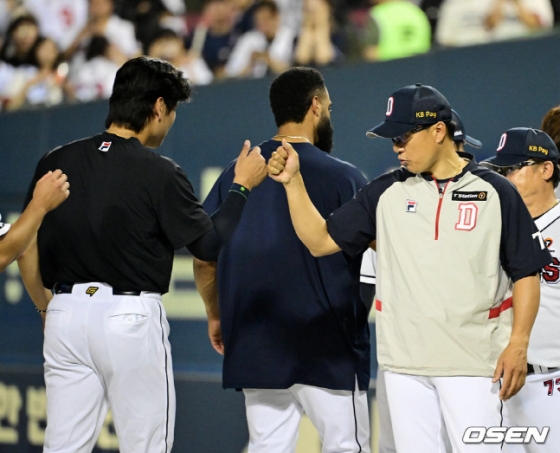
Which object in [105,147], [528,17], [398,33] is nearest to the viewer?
[105,147]

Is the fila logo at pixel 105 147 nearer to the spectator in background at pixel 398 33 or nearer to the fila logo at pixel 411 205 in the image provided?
the fila logo at pixel 411 205

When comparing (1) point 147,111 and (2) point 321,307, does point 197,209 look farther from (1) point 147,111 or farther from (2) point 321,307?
(2) point 321,307

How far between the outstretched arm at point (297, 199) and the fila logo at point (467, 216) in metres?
0.48

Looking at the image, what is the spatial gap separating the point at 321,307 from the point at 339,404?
40 centimetres

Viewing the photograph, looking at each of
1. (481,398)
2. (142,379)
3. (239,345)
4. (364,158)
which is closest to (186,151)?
(364,158)

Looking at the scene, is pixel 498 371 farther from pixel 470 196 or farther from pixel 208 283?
pixel 208 283

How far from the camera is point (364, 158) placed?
5035 mm

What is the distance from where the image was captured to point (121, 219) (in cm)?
303

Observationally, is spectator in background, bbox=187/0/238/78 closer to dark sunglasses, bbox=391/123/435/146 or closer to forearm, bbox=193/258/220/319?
forearm, bbox=193/258/220/319

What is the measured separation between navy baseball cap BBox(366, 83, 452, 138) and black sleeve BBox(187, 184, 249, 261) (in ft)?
1.88

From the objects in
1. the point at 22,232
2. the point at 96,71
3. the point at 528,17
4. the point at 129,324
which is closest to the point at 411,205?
the point at 129,324

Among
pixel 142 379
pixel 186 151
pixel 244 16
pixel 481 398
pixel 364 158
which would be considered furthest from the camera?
pixel 244 16

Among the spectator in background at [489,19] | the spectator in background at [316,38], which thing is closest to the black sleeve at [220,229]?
the spectator in background at [489,19]

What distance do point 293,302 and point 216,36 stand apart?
4033 millimetres
